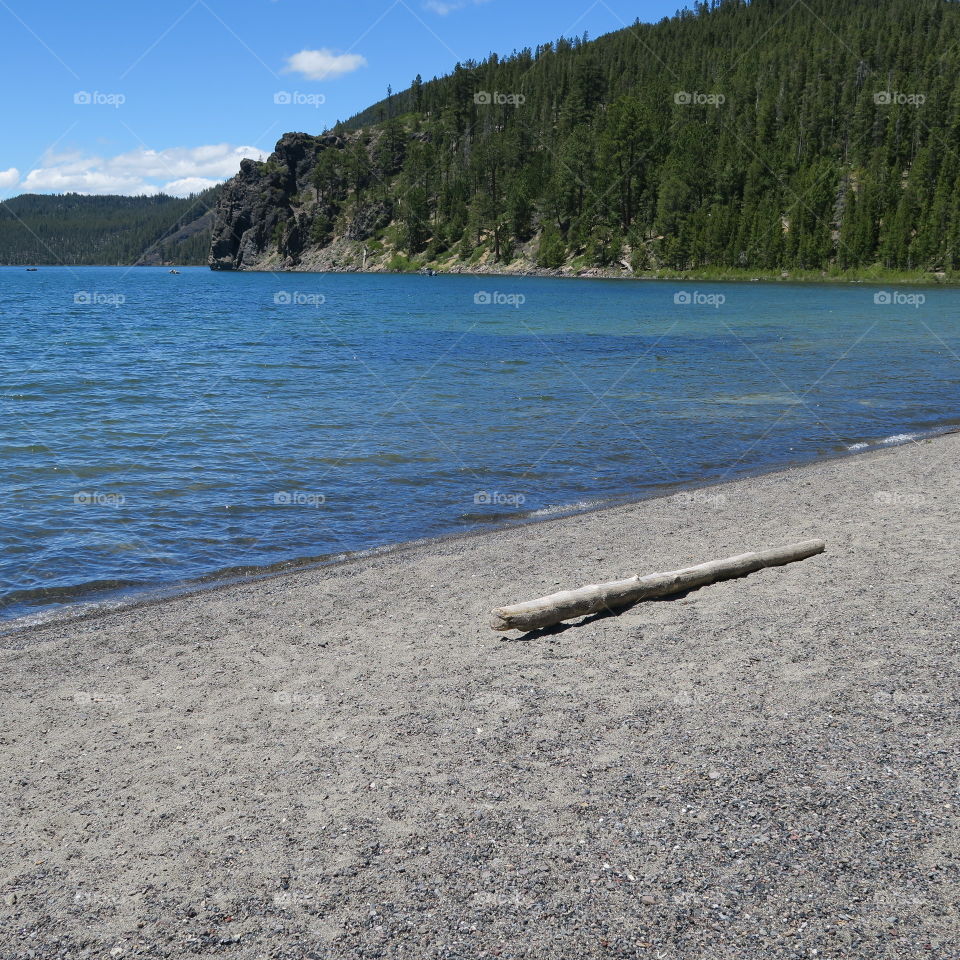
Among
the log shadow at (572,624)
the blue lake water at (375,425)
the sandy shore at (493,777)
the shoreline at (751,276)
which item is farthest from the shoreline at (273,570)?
the shoreline at (751,276)

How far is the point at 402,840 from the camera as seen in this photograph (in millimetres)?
5613

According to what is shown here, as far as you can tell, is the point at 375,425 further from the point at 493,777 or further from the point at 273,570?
the point at 493,777

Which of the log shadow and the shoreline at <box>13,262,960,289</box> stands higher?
the shoreline at <box>13,262,960,289</box>

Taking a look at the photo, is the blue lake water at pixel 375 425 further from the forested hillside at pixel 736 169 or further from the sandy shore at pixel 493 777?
the forested hillside at pixel 736 169

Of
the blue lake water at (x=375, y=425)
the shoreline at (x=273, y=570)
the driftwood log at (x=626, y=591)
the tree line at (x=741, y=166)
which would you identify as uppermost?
the tree line at (x=741, y=166)

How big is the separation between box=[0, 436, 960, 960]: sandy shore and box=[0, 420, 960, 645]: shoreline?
2.00 feet

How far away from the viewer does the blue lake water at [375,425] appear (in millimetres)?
14609

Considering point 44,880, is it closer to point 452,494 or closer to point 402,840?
point 402,840

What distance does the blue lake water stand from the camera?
1461 cm

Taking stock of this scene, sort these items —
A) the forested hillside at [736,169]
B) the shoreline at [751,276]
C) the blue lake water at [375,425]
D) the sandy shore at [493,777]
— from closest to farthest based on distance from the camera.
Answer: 1. the sandy shore at [493,777]
2. the blue lake water at [375,425]
3. the shoreline at [751,276]
4. the forested hillside at [736,169]

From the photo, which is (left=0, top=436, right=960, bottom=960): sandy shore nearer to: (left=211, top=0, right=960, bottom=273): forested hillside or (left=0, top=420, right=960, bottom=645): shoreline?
(left=0, top=420, right=960, bottom=645): shoreline

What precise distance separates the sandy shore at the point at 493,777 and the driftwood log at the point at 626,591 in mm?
213

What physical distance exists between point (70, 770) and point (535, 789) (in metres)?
3.69

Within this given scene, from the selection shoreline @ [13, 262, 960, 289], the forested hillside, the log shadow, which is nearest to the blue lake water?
the log shadow
